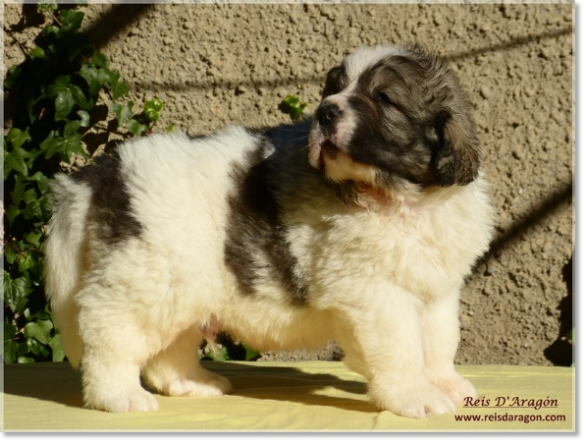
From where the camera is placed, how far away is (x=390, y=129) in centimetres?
356

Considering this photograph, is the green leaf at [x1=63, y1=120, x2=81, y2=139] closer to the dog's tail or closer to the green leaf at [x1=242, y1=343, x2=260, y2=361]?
the dog's tail

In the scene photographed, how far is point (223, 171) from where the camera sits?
155 inches

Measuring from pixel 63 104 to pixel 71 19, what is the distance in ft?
1.98

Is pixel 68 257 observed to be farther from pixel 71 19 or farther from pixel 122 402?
pixel 71 19

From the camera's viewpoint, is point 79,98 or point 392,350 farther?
point 79,98

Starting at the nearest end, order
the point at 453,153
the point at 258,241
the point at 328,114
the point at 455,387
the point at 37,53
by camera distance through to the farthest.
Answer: the point at 328,114
the point at 453,153
the point at 258,241
the point at 455,387
the point at 37,53

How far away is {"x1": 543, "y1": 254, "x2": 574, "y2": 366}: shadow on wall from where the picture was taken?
5.68 meters

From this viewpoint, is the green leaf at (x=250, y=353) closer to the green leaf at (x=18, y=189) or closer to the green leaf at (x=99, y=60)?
the green leaf at (x=18, y=189)

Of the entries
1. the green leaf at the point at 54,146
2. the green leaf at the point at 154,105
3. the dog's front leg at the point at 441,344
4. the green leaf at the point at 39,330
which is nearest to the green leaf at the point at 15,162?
the green leaf at the point at 54,146

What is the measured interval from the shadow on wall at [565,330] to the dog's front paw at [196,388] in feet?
8.60

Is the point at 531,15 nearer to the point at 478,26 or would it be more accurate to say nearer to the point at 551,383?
the point at 478,26

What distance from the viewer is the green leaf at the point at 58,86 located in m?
5.65

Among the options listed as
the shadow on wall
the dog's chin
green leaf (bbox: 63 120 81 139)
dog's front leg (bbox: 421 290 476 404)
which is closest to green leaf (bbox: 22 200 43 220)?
green leaf (bbox: 63 120 81 139)

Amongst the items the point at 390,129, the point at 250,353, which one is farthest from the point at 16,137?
the point at 390,129
